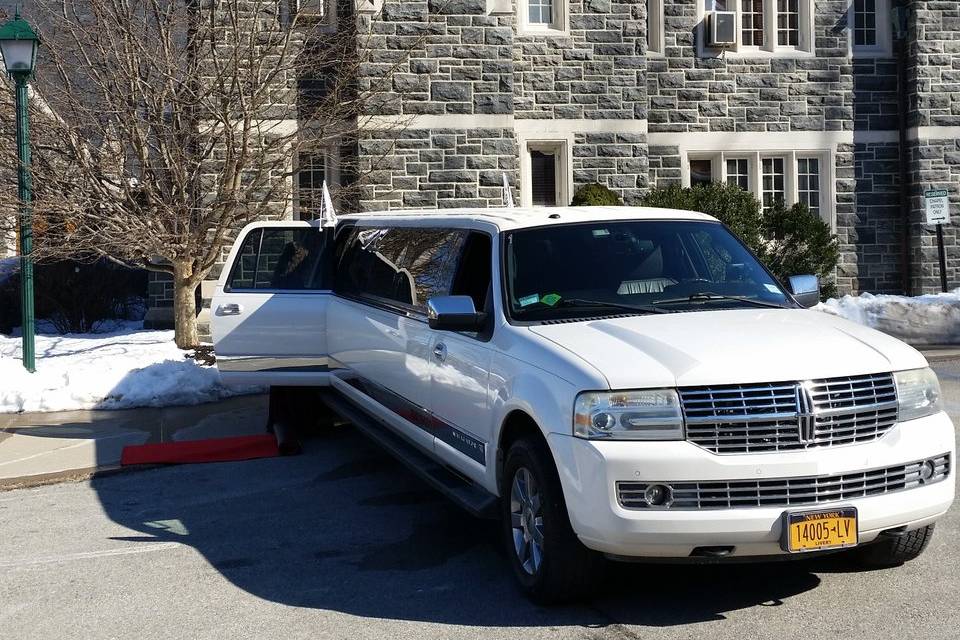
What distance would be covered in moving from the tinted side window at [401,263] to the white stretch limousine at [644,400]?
0.09 feet

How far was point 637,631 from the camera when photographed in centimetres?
471

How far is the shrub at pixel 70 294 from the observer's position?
57.6 feet

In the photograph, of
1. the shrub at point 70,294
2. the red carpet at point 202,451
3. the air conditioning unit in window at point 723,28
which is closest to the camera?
the red carpet at point 202,451

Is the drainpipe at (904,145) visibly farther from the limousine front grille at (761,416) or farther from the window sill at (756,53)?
the limousine front grille at (761,416)

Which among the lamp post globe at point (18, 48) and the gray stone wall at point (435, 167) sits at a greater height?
the lamp post globe at point (18, 48)

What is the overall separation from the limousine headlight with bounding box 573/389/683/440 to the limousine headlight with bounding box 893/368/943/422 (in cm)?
108

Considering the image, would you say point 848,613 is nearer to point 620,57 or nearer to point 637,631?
point 637,631

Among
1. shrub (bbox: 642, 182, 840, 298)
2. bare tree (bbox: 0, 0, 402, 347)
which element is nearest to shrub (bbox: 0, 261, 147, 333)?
bare tree (bbox: 0, 0, 402, 347)

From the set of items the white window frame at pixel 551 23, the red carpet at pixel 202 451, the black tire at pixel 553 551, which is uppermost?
the white window frame at pixel 551 23

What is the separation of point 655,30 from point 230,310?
495 inches

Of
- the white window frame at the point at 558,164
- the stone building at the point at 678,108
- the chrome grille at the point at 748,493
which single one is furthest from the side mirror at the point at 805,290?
the white window frame at the point at 558,164

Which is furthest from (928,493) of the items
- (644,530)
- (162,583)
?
(162,583)

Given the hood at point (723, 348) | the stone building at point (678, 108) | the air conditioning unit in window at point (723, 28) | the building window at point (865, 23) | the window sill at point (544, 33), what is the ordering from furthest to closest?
1. the building window at point (865, 23)
2. the air conditioning unit in window at point (723, 28)
3. the window sill at point (544, 33)
4. the stone building at point (678, 108)
5. the hood at point (723, 348)

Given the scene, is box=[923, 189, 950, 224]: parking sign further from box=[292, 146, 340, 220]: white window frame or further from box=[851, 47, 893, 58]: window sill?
box=[292, 146, 340, 220]: white window frame
